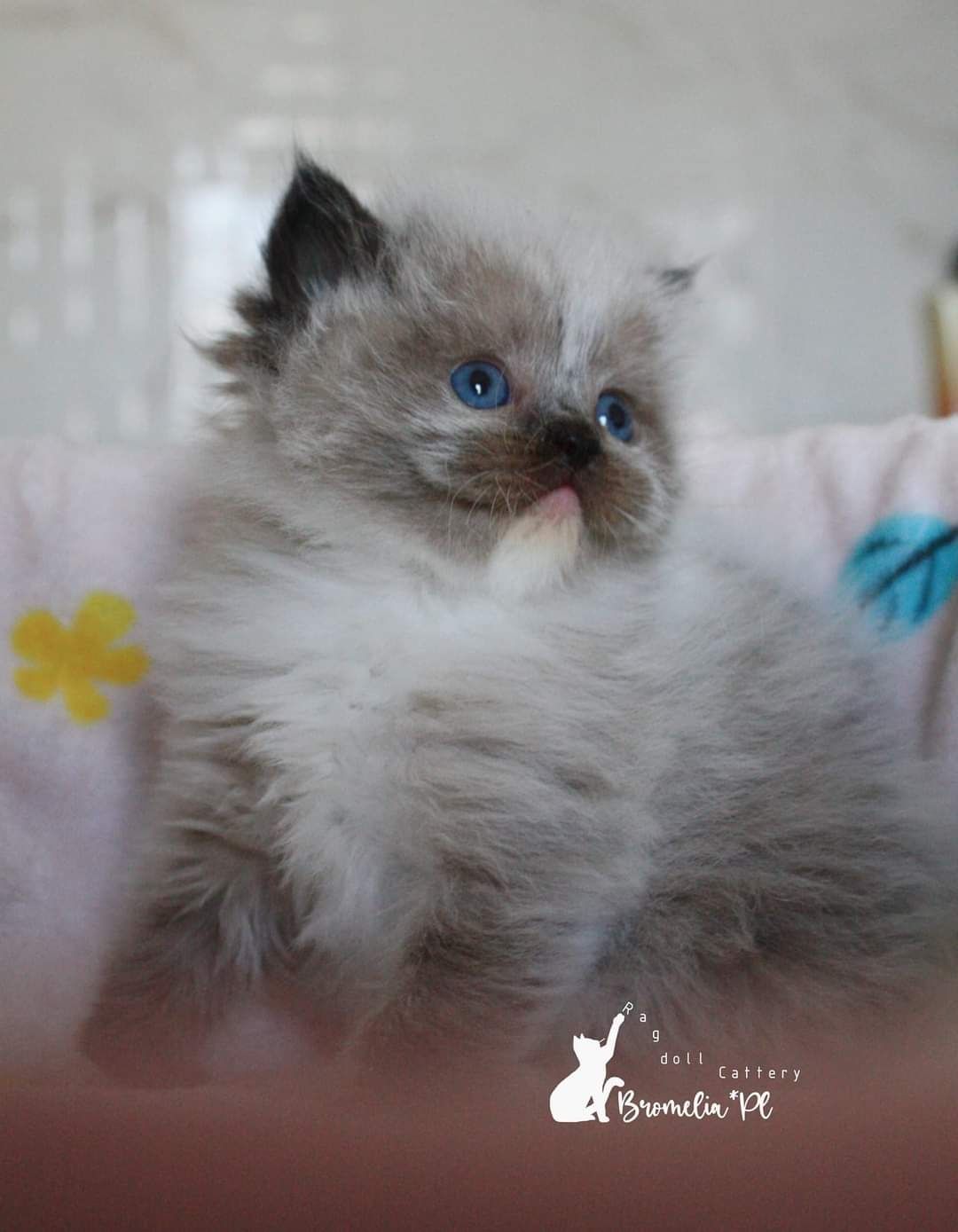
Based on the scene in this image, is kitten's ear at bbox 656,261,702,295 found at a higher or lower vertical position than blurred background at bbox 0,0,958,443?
lower

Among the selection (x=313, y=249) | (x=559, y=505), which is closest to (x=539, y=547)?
(x=559, y=505)

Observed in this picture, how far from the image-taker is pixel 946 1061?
1.95ft

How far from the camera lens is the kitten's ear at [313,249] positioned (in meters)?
1.13

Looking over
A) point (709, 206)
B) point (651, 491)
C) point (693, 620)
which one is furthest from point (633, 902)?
point (709, 206)

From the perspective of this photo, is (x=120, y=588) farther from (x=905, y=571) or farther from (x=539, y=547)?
(x=905, y=571)

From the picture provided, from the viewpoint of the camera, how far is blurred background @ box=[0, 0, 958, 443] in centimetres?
220

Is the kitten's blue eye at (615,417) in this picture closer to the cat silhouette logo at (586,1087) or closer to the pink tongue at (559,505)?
the pink tongue at (559,505)

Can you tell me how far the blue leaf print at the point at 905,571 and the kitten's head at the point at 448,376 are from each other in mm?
363

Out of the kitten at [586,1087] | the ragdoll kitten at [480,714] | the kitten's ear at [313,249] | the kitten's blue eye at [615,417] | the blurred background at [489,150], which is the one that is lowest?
the kitten at [586,1087]

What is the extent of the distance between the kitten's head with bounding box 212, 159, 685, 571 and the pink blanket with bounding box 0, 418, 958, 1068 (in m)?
0.32

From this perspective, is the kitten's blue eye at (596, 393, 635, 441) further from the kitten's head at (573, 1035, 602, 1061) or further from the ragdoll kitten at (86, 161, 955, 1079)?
the kitten's head at (573, 1035, 602, 1061)

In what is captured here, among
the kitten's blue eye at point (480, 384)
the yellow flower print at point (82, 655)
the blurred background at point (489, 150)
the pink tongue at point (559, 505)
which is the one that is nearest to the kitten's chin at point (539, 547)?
the pink tongue at point (559, 505)

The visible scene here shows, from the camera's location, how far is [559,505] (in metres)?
1.03

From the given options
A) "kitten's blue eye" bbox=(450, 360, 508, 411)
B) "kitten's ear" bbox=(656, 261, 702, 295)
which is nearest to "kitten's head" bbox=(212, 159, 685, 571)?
"kitten's blue eye" bbox=(450, 360, 508, 411)
